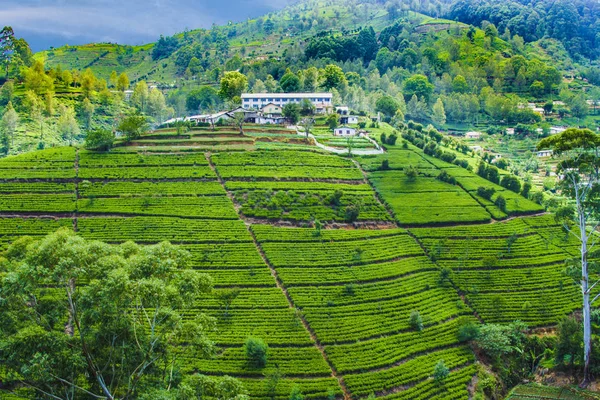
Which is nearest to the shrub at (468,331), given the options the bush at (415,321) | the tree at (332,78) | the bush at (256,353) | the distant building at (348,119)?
A: the bush at (415,321)

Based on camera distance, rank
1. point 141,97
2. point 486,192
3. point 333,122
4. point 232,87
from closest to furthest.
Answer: point 486,192 → point 333,122 → point 232,87 → point 141,97

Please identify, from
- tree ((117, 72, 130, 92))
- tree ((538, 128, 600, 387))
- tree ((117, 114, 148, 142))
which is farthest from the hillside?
tree ((117, 72, 130, 92))

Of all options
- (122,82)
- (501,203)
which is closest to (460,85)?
(501,203)

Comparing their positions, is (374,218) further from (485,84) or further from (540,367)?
(485,84)

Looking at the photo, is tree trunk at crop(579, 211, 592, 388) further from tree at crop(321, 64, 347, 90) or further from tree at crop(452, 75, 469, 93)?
tree at crop(452, 75, 469, 93)

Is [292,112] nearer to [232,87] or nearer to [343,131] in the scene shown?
[343,131]

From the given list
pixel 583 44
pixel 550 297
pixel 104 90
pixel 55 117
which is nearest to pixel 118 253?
pixel 550 297
